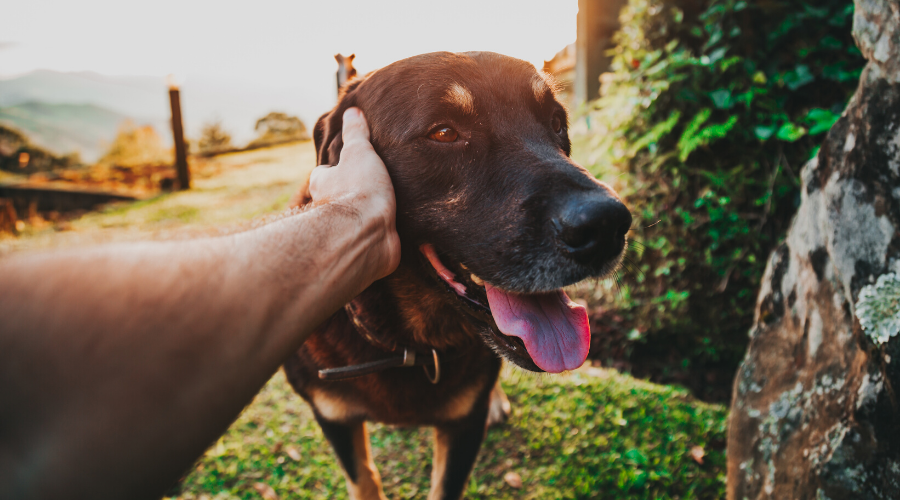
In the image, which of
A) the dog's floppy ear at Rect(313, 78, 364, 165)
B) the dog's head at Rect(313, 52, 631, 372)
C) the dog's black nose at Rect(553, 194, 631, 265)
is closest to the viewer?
the dog's black nose at Rect(553, 194, 631, 265)

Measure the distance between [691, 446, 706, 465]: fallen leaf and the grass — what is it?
1.2 inches

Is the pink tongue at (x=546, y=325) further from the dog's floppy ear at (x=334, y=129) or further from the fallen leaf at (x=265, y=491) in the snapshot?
the fallen leaf at (x=265, y=491)

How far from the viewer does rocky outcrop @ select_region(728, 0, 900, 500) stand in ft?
5.49

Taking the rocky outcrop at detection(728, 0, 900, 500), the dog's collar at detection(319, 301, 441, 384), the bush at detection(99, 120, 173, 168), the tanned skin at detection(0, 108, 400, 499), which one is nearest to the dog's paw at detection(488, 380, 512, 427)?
the dog's collar at detection(319, 301, 441, 384)

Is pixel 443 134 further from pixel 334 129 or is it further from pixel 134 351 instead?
pixel 134 351

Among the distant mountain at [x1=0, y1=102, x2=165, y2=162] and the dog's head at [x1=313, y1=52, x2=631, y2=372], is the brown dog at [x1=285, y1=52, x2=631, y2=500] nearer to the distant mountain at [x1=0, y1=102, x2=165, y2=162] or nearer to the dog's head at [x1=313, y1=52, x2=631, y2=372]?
the dog's head at [x1=313, y1=52, x2=631, y2=372]

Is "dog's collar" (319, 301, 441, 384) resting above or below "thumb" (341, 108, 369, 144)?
below

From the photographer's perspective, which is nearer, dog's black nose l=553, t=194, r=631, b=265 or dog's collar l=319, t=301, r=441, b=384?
dog's black nose l=553, t=194, r=631, b=265

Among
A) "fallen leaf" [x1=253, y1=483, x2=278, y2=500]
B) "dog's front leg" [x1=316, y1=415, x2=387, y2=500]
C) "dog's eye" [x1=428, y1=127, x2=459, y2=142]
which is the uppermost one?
"dog's eye" [x1=428, y1=127, x2=459, y2=142]

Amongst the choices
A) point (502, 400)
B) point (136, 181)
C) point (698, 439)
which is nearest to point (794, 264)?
point (698, 439)

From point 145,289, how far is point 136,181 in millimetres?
13081

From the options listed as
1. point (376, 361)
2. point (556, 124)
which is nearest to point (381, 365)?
point (376, 361)

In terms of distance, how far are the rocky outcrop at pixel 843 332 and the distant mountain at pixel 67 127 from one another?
1591 centimetres

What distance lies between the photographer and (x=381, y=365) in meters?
2.08
